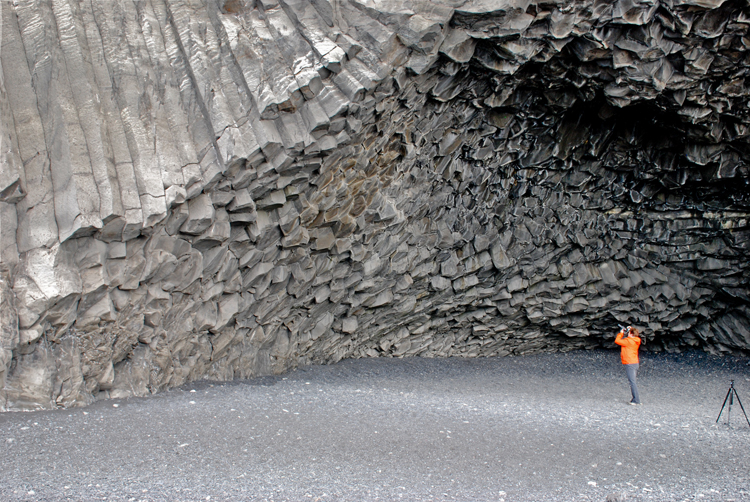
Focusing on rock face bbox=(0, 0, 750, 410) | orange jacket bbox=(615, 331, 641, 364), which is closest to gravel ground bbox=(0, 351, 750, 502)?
orange jacket bbox=(615, 331, 641, 364)

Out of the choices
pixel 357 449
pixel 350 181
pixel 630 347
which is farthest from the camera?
pixel 350 181

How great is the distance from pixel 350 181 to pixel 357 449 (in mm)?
4142

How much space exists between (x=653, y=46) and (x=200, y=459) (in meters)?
8.00

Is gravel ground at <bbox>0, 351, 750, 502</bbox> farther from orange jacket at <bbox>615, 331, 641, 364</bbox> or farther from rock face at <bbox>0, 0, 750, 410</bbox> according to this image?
rock face at <bbox>0, 0, 750, 410</bbox>

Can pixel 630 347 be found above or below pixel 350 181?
below

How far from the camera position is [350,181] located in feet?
24.9

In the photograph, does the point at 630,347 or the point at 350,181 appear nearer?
the point at 630,347

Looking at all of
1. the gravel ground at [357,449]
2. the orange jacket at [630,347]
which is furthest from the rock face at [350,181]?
the orange jacket at [630,347]

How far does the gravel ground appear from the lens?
148 inches

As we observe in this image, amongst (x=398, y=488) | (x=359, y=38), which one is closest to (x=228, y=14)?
(x=359, y=38)

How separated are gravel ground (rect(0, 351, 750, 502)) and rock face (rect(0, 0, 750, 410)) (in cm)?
94

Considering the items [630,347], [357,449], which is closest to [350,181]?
[357,449]

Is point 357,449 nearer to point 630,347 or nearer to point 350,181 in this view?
point 350,181

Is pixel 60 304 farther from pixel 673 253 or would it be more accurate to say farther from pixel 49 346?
pixel 673 253
